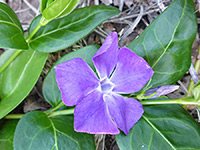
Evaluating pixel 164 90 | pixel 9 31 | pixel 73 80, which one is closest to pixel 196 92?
pixel 164 90

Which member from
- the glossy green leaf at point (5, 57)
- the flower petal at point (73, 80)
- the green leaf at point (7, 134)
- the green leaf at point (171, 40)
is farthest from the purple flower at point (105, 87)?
the glossy green leaf at point (5, 57)

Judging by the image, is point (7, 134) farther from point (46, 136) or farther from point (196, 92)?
point (196, 92)

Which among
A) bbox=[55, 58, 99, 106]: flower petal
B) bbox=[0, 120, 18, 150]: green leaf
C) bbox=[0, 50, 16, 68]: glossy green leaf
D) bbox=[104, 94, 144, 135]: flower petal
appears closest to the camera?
bbox=[55, 58, 99, 106]: flower petal

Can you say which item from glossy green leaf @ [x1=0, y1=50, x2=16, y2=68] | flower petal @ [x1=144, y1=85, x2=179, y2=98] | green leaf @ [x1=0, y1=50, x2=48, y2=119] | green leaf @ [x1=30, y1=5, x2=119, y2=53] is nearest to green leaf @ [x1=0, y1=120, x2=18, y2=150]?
green leaf @ [x1=0, y1=50, x2=48, y2=119]

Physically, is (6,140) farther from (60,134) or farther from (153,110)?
(153,110)

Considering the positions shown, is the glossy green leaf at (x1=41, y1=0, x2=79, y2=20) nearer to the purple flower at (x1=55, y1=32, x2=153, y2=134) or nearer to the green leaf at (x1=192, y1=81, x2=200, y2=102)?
the purple flower at (x1=55, y1=32, x2=153, y2=134)

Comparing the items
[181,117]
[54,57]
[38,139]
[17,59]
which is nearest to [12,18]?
[17,59]

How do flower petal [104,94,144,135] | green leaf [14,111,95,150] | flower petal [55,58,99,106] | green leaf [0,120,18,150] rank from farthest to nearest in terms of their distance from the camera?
green leaf [0,120,18,150] → green leaf [14,111,95,150] → flower petal [104,94,144,135] → flower petal [55,58,99,106]
